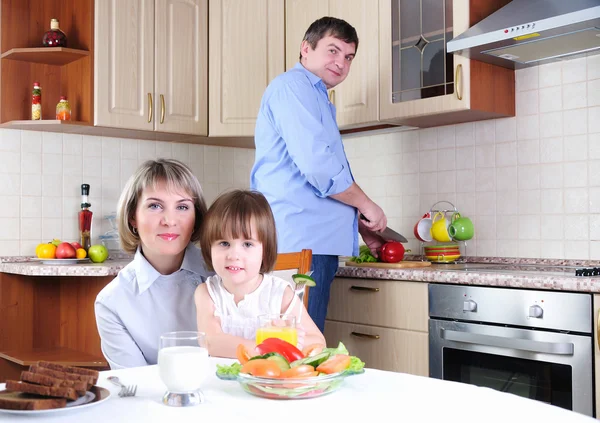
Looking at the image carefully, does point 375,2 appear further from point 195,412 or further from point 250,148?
point 195,412

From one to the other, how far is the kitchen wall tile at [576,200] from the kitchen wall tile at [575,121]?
0.73 ft

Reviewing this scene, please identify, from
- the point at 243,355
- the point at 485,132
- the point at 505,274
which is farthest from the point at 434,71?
the point at 243,355

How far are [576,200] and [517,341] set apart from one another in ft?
2.49

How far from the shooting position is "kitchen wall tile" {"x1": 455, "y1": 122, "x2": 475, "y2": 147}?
304cm

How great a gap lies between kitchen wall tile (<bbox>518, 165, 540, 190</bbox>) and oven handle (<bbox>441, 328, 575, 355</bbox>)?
78 centimetres

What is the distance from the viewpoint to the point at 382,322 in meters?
2.61

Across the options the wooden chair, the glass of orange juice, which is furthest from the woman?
the glass of orange juice

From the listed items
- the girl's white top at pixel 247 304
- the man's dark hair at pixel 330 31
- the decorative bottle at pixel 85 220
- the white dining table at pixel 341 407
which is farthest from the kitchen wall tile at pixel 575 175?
the decorative bottle at pixel 85 220

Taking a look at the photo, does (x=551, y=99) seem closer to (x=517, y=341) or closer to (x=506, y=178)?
(x=506, y=178)

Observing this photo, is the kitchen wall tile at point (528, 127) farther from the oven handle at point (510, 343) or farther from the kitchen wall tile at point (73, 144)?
the kitchen wall tile at point (73, 144)

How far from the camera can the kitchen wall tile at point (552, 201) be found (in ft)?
8.98

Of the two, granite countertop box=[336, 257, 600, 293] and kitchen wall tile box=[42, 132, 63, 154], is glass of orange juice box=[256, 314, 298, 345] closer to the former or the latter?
granite countertop box=[336, 257, 600, 293]

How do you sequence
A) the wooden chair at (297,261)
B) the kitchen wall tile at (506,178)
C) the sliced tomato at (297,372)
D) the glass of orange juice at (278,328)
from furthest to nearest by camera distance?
the kitchen wall tile at (506,178) < the wooden chair at (297,261) < the glass of orange juice at (278,328) < the sliced tomato at (297,372)

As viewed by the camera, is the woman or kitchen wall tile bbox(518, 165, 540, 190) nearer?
the woman
